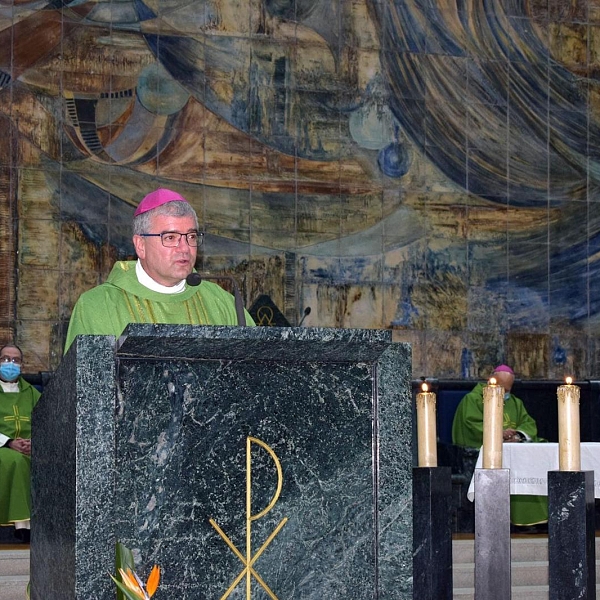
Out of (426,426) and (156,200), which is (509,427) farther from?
(156,200)

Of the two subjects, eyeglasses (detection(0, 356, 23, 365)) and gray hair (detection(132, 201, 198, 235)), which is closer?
gray hair (detection(132, 201, 198, 235))

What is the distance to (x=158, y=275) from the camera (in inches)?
146

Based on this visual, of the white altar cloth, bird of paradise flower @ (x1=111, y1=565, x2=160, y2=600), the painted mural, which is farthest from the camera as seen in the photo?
the painted mural

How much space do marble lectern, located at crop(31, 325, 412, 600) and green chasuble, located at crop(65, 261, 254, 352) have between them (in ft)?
1.32

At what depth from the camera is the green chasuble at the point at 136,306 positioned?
3477mm

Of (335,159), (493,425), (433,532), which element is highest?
(335,159)

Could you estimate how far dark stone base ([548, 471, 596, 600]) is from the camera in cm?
430

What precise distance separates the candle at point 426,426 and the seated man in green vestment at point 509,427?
6119 mm

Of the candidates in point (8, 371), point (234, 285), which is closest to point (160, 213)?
point (234, 285)

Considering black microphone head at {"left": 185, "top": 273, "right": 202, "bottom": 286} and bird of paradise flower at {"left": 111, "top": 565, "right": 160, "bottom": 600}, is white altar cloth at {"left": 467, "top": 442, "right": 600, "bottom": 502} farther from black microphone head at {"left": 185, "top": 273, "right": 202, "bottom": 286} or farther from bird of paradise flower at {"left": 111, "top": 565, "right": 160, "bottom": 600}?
bird of paradise flower at {"left": 111, "top": 565, "right": 160, "bottom": 600}

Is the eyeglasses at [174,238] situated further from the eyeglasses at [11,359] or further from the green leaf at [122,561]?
the eyeglasses at [11,359]

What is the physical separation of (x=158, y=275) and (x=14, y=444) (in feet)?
19.4

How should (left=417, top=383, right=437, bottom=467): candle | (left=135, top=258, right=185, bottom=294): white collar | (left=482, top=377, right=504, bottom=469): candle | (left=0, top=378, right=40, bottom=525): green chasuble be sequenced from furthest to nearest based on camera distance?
(left=0, top=378, right=40, bottom=525): green chasuble, (left=417, top=383, right=437, bottom=467): candle, (left=482, top=377, right=504, bottom=469): candle, (left=135, top=258, right=185, bottom=294): white collar

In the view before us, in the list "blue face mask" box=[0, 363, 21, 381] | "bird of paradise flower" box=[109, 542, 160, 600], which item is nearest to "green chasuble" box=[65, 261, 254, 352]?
"bird of paradise flower" box=[109, 542, 160, 600]
